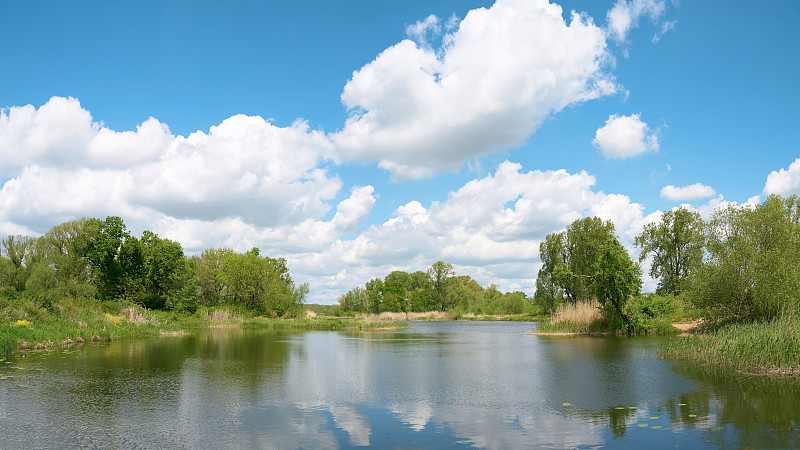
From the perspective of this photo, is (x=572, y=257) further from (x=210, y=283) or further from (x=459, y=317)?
(x=210, y=283)

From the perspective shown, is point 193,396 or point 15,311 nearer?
point 193,396

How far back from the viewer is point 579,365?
2098 centimetres

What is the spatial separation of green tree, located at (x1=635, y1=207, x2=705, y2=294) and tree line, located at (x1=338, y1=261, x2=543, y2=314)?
3722 centimetres

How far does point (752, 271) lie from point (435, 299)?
95.9m

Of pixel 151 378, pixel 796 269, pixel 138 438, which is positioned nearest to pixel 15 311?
pixel 151 378

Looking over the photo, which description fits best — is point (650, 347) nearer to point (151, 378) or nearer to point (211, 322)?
point (151, 378)

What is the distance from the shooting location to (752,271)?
25.0m

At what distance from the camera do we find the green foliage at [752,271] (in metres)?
23.9

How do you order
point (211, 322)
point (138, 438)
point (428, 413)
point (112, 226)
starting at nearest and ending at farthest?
point (138, 438) < point (428, 413) < point (211, 322) < point (112, 226)

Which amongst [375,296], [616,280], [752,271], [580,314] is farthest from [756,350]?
[375,296]

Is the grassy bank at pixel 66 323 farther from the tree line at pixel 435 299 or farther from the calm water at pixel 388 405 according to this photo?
the tree line at pixel 435 299

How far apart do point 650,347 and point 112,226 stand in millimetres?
62794

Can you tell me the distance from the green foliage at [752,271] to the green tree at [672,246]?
31.5 m

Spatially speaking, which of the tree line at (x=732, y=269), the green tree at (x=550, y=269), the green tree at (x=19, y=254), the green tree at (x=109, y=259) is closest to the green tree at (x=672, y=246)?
the tree line at (x=732, y=269)
